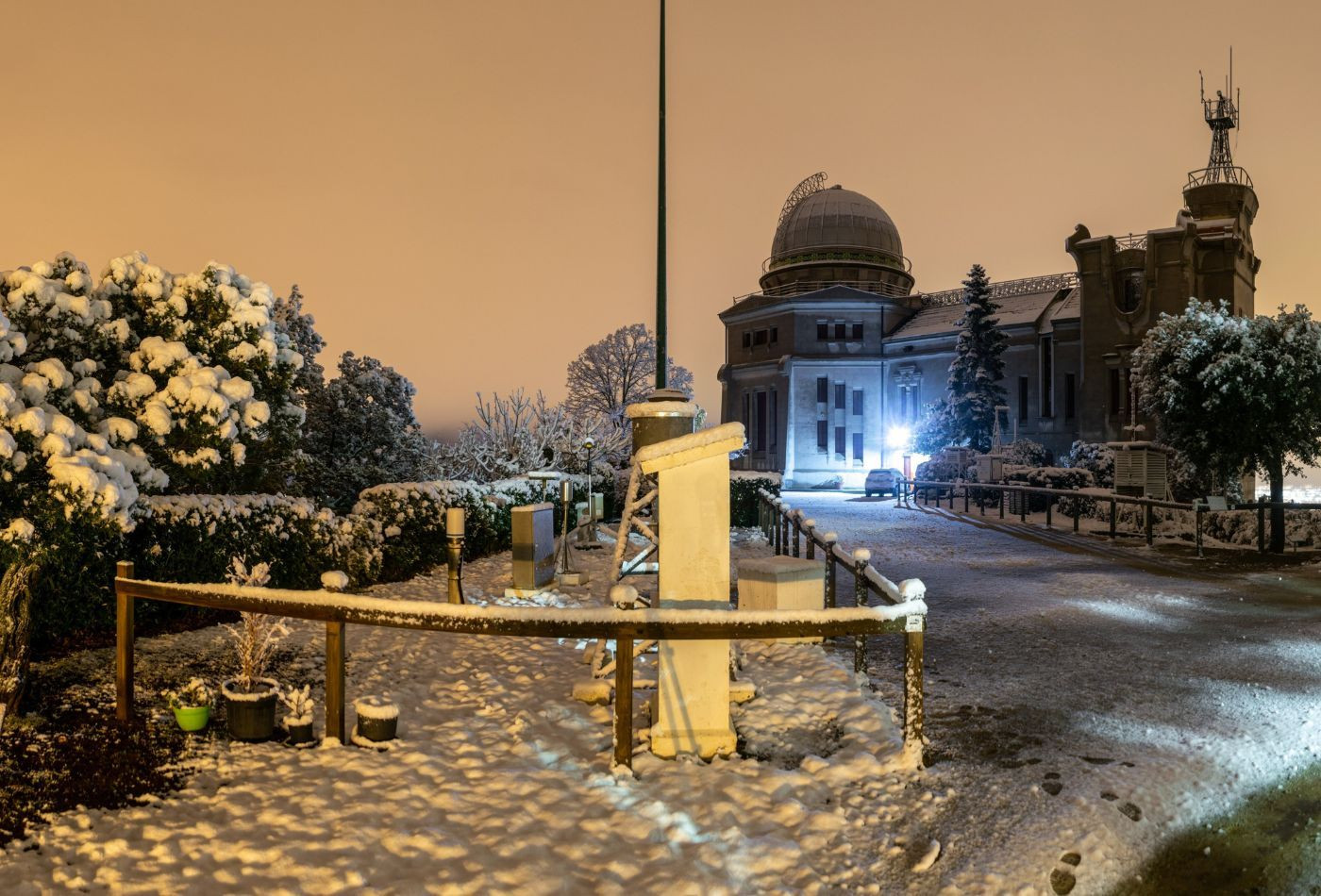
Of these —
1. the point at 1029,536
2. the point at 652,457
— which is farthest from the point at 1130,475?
the point at 652,457

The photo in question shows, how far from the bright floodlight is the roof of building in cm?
577

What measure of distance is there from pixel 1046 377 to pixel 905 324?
37.3 feet

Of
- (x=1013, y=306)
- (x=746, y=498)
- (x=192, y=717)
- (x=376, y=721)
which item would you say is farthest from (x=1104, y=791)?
(x=1013, y=306)

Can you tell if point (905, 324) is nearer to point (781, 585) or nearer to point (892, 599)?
point (781, 585)

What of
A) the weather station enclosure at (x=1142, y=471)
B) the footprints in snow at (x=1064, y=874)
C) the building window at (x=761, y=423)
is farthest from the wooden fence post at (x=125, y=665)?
the building window at (x=761, y=423)

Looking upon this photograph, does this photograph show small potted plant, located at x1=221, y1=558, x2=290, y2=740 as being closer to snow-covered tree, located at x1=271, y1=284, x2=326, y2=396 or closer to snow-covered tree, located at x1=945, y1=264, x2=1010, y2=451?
snow-covered tree, located at x1=271, y1=284, x2=326, y2=396

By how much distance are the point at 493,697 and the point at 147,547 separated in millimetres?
4483

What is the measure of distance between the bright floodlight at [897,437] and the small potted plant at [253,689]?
49871 millimetres

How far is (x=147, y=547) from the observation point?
868 cm

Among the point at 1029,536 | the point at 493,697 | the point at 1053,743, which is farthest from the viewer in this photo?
the point at 1029,536

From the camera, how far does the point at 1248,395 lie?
18.0 m

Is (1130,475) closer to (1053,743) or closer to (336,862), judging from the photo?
(1053,743)

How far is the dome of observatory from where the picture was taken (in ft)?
191

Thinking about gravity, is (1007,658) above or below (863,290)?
below
